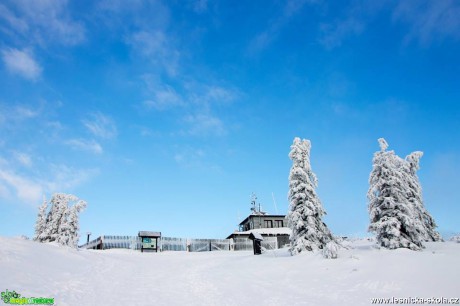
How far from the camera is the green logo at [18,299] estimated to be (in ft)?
27.3

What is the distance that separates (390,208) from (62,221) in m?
27.3

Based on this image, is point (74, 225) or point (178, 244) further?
point (178, 244)

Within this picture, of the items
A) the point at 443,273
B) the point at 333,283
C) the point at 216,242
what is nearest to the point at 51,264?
the point at 333,283

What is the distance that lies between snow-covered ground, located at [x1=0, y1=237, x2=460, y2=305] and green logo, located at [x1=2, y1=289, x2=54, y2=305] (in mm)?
324

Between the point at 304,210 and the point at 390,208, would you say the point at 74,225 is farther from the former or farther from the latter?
the point at 390,208

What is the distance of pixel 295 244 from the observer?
2380cm

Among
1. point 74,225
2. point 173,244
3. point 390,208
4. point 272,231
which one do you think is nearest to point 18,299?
point 390,208

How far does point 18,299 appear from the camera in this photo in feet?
28.1

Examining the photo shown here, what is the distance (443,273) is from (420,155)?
25.1m

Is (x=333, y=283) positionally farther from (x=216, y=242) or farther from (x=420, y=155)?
(x=216, y=242)

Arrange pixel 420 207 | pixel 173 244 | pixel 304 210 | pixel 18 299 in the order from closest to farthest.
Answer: pixel 18 299 < pixel 304 210 < pixel 420 207 < pixel 173 244

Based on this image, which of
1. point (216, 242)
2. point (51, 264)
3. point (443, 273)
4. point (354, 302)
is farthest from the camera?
point (216, 242)

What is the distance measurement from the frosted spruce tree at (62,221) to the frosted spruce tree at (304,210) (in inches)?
767

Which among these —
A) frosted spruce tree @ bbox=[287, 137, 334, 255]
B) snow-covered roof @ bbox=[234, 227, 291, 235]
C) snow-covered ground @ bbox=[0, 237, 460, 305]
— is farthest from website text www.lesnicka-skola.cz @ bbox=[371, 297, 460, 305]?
snow-covered roof @ bbox=[234, 227, 291, 235]
